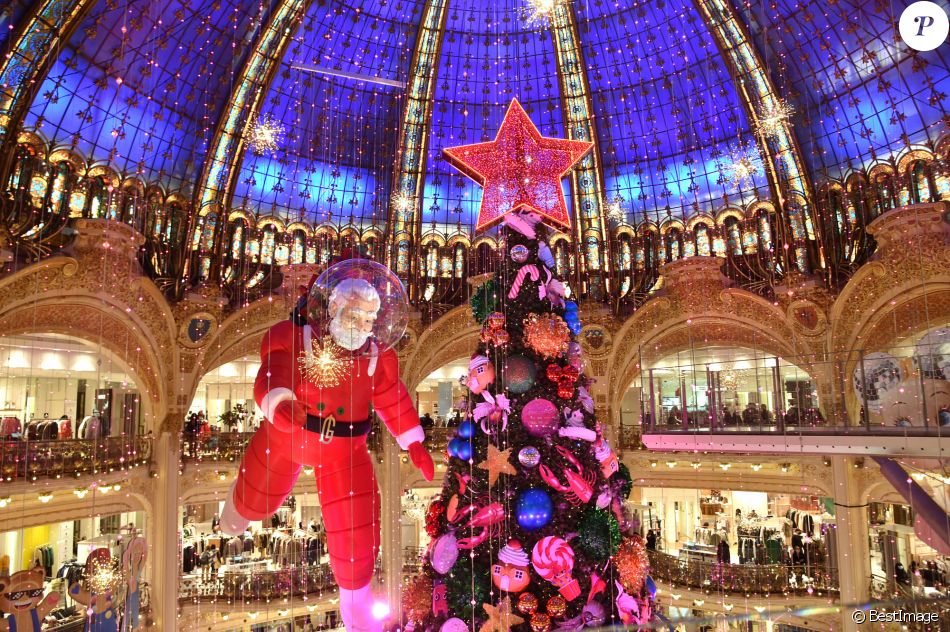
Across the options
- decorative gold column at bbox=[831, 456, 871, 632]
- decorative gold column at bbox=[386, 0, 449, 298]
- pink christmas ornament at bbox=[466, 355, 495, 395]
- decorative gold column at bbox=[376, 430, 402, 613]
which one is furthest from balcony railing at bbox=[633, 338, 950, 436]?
decorative gold column at bbox=[386, 0, 449, 298]

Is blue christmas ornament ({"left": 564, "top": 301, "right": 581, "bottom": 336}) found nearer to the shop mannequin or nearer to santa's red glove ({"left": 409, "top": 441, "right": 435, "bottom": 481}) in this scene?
santa's red glove ({"left": 409, "top": 441, "right": 435, "bottom": 481})

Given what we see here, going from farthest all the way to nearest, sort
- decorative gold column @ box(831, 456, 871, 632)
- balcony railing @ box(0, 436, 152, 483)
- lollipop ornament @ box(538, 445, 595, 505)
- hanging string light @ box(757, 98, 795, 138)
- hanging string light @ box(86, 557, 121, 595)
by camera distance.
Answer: hanging string light @ box(757, 98, 795, 138), decorative gold column @ box(831, 456, 871, 632), balcony railing @ box(0, 436, 152, 483), hanging string light @ box(86, 557, 121, 595), lollipop ornament @ box(538, 445, 595, 505)

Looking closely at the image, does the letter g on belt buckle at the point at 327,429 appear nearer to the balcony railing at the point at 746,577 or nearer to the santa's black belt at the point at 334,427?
the santa's black belt at the point at 334,427

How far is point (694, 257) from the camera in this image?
51.2ft

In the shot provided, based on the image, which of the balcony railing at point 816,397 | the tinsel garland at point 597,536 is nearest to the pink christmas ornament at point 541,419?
the tinsel garland at point 597,536

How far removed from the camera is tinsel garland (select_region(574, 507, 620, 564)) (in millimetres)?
5680

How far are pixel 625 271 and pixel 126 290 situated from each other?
11465 mm

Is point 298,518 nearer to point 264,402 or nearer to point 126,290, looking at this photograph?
point 126,290

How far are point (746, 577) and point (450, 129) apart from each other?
12414mm

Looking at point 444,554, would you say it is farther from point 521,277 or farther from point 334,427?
point 521,277

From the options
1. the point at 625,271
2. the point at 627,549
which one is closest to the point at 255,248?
the point at 625,271

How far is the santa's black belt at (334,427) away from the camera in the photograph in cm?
652

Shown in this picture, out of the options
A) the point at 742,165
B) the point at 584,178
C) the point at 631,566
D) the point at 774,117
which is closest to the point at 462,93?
the point at 584,178

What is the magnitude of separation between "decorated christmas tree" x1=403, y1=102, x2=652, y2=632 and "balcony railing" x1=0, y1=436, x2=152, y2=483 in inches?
335
